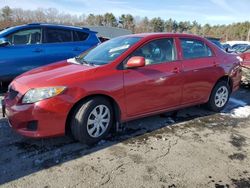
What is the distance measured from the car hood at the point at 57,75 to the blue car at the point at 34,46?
263cm

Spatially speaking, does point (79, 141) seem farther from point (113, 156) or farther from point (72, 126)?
point (113, 156)

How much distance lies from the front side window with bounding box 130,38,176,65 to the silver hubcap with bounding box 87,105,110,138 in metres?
0.99

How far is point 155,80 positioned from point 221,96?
204 centimetres

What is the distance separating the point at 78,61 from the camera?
468 cm

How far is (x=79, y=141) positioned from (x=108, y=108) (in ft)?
2.06

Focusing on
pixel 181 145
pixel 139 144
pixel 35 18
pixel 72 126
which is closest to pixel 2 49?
pixel 72 126

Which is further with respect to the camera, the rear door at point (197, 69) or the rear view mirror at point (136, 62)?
the rear door at point (197, 69)

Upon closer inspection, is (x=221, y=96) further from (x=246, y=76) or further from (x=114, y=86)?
(x=114, y=86)

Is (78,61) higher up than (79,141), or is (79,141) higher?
(78,61)

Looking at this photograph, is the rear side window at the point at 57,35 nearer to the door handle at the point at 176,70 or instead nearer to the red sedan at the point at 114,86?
the red sedan at the point at 114,86

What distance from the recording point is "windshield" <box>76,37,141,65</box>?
4.37 meters

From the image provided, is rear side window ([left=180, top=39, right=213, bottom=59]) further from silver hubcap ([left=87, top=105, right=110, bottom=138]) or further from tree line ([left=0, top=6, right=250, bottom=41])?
tree line ([left=0, top=6, right=250, bottom=41])

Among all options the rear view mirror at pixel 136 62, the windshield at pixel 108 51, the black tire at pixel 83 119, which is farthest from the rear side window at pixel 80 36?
the black tire at pixel 83 119

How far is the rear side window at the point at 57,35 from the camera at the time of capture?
7.20 meters
